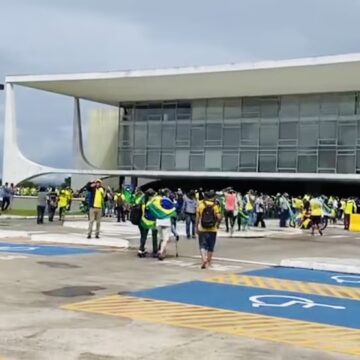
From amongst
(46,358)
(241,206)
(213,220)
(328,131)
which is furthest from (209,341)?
(328,131)

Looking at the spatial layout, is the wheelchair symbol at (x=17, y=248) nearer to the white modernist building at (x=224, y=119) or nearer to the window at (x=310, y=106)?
the white modernist building at (x=224, y=119)

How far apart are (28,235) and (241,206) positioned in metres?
8.71

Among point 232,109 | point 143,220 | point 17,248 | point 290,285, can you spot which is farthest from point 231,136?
point 290,285

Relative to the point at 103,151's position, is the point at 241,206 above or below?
below

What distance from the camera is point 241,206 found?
2581 centimetres

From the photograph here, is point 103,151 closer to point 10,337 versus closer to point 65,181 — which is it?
point 65,181

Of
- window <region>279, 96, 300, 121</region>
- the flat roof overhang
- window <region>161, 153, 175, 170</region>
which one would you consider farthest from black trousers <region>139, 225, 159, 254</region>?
window <region>161, 153, 175, 170</region>

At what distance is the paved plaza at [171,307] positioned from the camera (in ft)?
22.3

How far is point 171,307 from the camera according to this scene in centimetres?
897

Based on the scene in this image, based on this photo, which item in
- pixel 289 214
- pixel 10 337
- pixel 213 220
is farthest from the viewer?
pixel 289 214

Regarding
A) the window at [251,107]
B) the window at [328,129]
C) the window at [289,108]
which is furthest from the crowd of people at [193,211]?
the window at [251,107]

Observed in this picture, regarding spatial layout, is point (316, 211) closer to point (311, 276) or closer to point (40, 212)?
point (40, 212)

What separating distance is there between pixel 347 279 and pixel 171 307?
489cm

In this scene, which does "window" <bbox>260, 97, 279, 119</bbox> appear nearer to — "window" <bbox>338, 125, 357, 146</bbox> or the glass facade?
the glass facade
